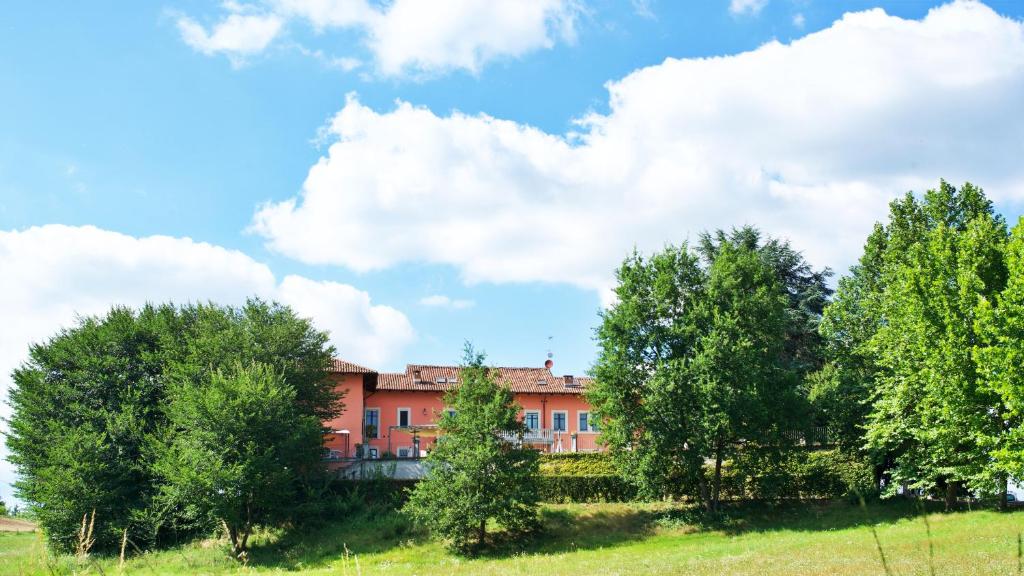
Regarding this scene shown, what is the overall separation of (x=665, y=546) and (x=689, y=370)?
896cm

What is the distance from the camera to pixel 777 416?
136 ft

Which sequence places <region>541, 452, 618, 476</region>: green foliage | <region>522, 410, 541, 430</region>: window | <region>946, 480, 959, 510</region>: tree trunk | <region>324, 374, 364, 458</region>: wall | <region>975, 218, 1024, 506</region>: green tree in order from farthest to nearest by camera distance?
1. <region>522, 410, 541, 430</region>: window
2. <region>324, 374, 364, 458</region>: wall
3. <region>541, 452, 618, 476</region>: green foliage
4. <region>946, 480, 959, 510</region>: tree trunk
5. <region>975, 218, 1024, 506</region>: green tree

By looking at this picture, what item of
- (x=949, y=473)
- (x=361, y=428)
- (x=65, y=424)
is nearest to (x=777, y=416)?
(x=949, y=473)

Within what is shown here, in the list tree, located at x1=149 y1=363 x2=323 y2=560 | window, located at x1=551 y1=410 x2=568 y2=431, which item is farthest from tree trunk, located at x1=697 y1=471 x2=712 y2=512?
window, located at x1=551 y1=410 x2=568 y2=431

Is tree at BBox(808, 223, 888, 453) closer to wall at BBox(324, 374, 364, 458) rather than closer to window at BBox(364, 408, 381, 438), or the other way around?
wall at BBox(324, 374, 364, 458)

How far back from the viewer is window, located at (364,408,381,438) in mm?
62969

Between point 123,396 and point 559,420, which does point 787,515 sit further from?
point 123,396

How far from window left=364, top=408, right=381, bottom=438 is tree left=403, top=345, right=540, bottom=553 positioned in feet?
76.0

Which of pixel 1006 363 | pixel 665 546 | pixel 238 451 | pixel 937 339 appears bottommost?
pixel 665 546

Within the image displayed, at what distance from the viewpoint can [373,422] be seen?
64000 mm

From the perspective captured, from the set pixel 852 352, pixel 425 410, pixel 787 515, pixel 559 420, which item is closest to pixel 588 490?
pixel 787 515

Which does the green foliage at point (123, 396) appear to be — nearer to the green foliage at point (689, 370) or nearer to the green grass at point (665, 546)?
the green grass at point (665, 546)

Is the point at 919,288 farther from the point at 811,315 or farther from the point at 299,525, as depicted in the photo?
the point at 299,525

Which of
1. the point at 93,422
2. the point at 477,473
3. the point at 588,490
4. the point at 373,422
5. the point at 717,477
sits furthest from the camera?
the point at 373,422
